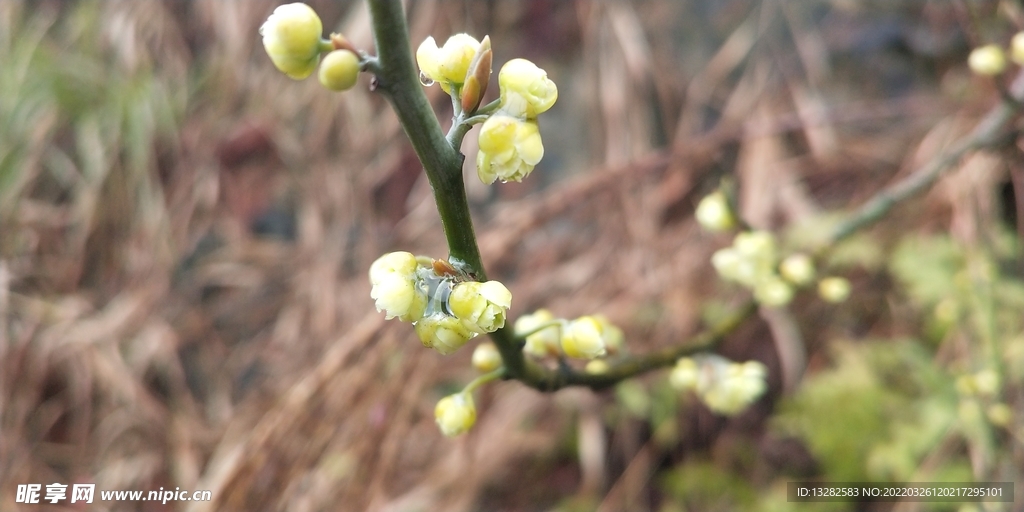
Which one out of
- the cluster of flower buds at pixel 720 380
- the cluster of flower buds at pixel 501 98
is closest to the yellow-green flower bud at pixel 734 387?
the cluster of flower buds at pixel 720 380

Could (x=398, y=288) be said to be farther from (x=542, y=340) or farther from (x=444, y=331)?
(x=542, y=340)

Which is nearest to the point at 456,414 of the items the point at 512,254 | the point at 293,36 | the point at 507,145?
the point at 507,145

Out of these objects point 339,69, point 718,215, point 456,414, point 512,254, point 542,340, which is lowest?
point 456,414

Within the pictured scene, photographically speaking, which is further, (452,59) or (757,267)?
(757,267)

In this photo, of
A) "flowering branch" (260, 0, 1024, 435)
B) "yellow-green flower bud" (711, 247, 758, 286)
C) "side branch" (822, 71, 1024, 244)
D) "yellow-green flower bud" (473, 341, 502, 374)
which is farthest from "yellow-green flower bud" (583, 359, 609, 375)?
"side branch" (822, 71, 1024, 244)

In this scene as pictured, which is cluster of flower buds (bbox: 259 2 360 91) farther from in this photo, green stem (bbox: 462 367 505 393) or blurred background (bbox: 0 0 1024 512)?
A: blurred background (bbox: 0 0 1024 512)

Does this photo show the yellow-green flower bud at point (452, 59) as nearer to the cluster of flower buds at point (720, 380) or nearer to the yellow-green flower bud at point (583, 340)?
the yellow-green flower bud at point (583, 340)

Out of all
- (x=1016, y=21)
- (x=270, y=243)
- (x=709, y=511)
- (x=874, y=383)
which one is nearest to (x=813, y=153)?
(x=1016, y=21)
